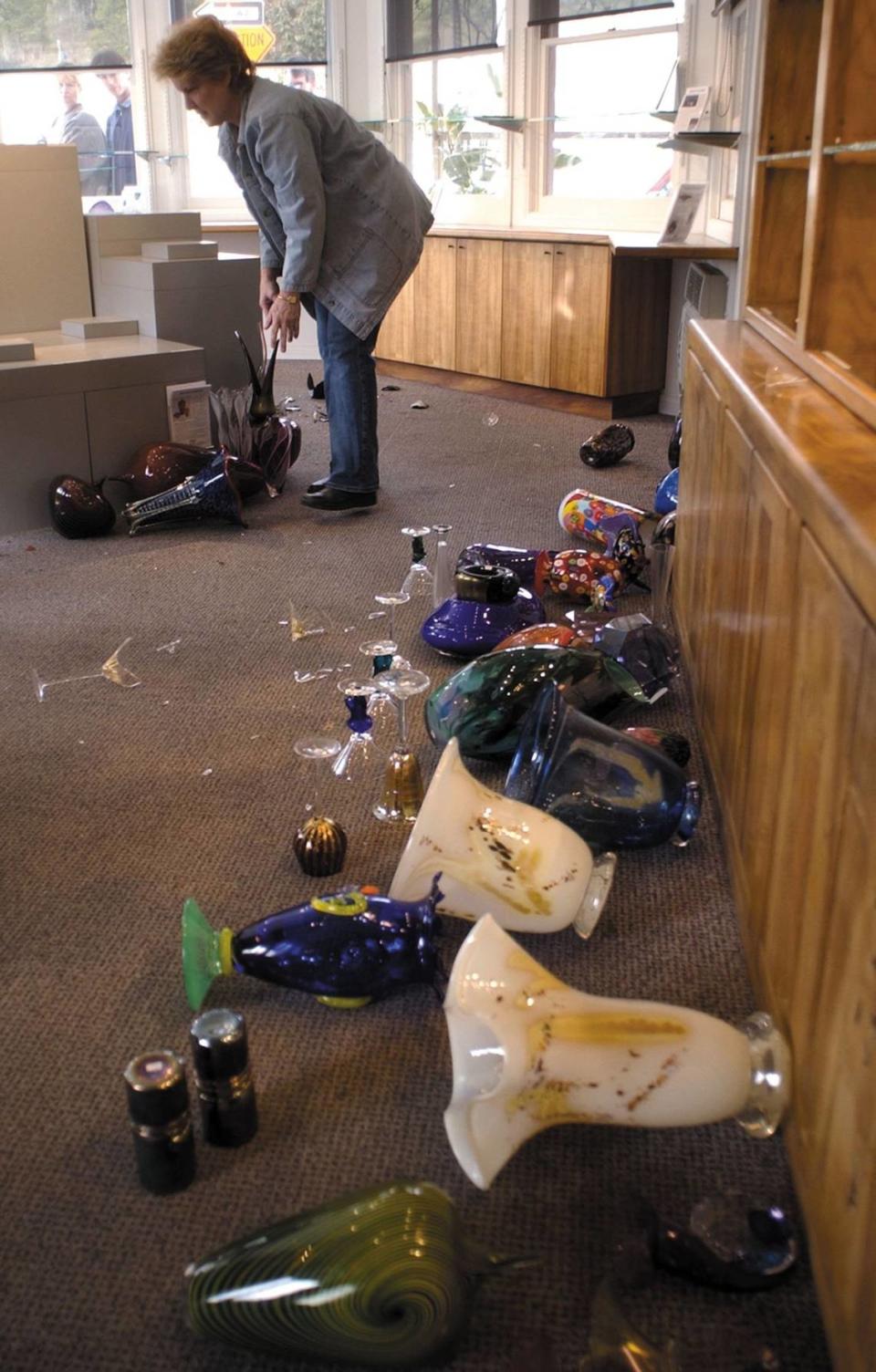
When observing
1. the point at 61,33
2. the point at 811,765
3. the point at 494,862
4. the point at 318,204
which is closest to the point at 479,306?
the point at 318,204

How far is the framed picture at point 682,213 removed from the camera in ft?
14.9

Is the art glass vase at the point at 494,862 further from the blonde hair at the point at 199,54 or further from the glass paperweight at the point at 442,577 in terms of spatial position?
the blonde hair at the point at 199,54

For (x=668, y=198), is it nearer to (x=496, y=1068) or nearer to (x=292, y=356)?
(x=292, y=356)

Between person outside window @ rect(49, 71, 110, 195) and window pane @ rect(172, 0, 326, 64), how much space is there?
2.23 feet

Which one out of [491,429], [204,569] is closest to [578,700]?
[204,569]

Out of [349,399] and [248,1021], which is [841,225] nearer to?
[248,1021]

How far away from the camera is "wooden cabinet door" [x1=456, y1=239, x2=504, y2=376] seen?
214 inches

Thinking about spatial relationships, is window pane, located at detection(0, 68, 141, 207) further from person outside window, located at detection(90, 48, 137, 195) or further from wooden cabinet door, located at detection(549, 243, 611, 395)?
wooden cabinet door, located at detection(549, 243, 611, 395)

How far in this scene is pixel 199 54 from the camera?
2990mm

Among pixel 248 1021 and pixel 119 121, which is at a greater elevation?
pixel 119 121

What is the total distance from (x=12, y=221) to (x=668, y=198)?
2642 mm

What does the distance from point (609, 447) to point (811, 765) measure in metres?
3.10

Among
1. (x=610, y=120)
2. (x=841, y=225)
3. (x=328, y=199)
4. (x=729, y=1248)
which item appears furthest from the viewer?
(x=610, y=120)

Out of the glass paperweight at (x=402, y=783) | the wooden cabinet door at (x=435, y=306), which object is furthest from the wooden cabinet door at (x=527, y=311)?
the glass paperweight at (x=402, y=783)
